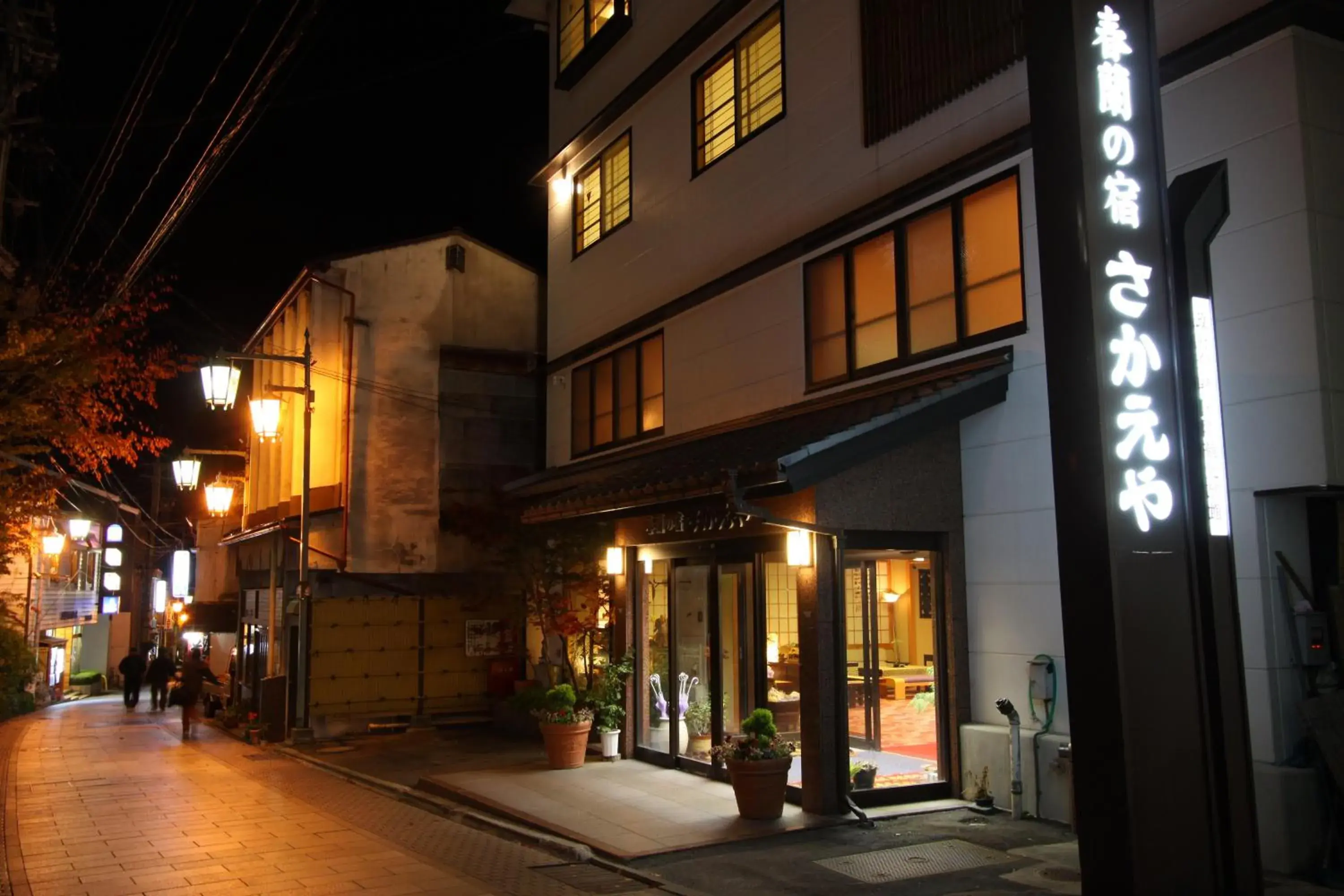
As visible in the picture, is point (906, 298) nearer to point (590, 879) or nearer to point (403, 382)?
point (590, 879)

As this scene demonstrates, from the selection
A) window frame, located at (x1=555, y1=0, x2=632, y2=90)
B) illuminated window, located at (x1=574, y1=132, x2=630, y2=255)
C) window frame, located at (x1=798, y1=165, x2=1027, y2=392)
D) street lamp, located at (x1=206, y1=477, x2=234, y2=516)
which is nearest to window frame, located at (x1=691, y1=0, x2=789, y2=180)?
illuminated window, located at (x1=574, y1=132, x2=630, y2=255)

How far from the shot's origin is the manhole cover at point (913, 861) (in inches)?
352

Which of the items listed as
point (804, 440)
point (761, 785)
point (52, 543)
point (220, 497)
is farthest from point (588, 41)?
point (52, 543)

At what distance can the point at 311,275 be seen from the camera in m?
21.7

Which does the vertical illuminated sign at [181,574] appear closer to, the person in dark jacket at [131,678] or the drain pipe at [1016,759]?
the person in dark jacket at [131,678]

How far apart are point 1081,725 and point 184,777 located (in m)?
14.8

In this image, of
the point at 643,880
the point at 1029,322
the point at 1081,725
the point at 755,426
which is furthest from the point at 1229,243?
the point at 643,880

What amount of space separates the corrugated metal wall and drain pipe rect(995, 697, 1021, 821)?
12.3 m

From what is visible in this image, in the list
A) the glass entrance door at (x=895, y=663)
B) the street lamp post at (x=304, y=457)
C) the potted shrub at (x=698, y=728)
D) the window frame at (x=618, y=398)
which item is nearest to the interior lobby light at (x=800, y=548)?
the glass entrance door at (x=895, y=663)

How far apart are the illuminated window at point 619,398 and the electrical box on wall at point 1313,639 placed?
10526 millimetres

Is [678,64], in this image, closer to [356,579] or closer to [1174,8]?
[1174,8]

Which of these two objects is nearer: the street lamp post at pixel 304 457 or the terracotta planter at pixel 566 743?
the terracotta planter at pixel 566 743

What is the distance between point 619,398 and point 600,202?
4.11m

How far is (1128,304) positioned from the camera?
5.77 meters
